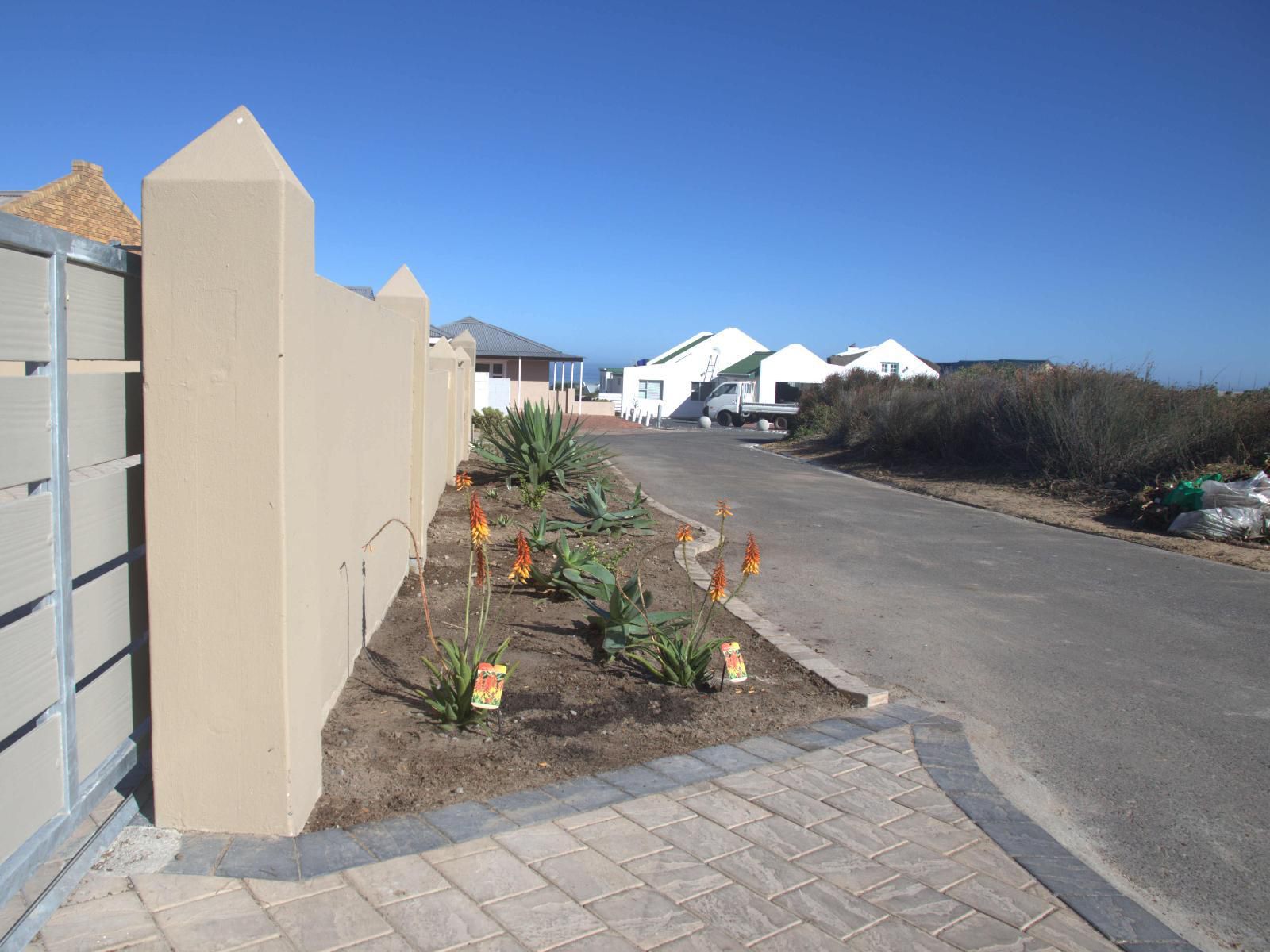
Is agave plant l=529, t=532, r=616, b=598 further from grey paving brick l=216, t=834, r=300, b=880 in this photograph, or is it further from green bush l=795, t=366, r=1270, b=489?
green bush l=795, t=366, r=1270, b=489

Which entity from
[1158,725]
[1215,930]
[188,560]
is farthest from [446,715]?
[1158,725]

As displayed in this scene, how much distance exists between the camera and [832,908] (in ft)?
10.0

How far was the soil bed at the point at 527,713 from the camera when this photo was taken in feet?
12.2

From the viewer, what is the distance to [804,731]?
15.3 feet

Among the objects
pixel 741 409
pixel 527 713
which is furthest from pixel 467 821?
pixel 741 409

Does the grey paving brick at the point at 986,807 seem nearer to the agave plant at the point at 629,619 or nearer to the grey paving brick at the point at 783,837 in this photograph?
the grey paving brick at the point at 783,837

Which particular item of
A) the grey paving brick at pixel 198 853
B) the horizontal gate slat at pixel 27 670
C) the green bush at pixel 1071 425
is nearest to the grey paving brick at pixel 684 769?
the grey paving brick at pixel 198 853

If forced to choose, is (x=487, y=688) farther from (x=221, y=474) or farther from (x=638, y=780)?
(x=221, y=474)

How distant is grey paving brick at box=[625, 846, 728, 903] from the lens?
3.09 metres

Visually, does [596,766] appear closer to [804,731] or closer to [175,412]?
[804,731]

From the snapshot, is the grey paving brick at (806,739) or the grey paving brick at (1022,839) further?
the grey paving brick at (806,739)

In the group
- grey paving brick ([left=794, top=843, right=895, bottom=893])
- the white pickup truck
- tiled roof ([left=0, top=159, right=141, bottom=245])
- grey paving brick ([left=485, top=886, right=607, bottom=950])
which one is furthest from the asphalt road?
the white pickup truck

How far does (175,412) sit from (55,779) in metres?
1.10

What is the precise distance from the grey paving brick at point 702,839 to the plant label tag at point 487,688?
1.00m
